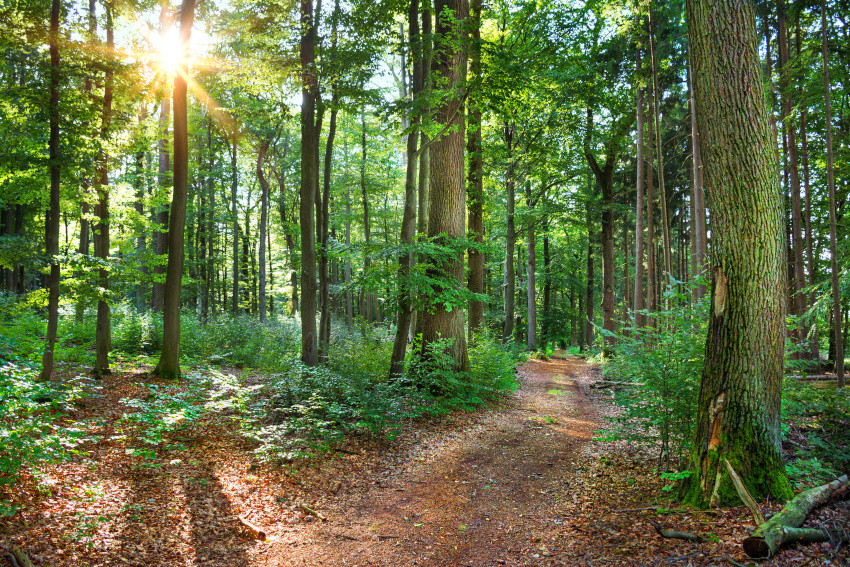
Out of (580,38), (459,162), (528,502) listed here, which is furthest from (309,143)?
(580,38)

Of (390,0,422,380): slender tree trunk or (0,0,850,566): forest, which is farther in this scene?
(390,0,422,380): slender tree trunk

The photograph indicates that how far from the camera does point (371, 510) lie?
16.9 feet

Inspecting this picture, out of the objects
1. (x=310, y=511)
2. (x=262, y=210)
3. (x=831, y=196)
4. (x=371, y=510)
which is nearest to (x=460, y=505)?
(x=371, y=510)

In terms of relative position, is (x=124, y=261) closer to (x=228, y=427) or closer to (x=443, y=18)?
(x=228, y=427)

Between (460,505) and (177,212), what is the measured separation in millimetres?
8442

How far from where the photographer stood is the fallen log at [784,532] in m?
3.15

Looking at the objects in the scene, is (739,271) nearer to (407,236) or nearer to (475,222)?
(407,236)

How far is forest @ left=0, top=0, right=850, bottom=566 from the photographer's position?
160 inches

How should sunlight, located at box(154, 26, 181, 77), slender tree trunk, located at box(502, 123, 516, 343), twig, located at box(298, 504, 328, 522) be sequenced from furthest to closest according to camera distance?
slender tree trunk, located at box(502, 123, 516, 343) < sunlight, located at box(154, 26, 181, 77) < twig, located at box(298, 504, 328, 522)

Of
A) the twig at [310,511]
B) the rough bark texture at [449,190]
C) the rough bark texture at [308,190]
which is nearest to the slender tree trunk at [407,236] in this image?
the rough bark texture at [449,190]

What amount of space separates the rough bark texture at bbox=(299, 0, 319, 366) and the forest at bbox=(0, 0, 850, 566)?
78mm

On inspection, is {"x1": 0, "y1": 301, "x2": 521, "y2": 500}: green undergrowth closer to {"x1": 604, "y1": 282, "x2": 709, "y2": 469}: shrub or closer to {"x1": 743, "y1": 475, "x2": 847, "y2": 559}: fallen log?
{"x1": 604, "y1": 282, "x2": 709, "y2": 469}: shrub

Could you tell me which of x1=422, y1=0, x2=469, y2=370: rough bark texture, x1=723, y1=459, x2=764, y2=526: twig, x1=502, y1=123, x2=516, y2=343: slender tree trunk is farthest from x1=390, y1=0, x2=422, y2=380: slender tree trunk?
x1=502, y1=123, x2=516, y2=343: slender tree trunk

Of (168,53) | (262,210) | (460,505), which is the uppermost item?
(168,53)
